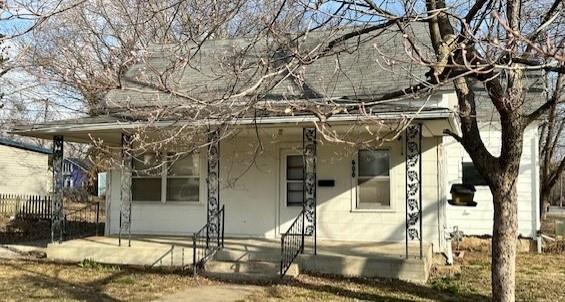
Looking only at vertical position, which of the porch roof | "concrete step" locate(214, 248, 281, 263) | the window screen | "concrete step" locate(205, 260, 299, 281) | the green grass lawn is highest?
the porch roof

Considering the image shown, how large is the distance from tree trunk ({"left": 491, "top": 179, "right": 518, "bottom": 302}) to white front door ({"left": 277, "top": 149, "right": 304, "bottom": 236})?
21.1 ft

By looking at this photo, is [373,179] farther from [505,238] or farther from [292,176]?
[505,238]

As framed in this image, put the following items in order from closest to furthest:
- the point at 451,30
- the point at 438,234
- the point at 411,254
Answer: the point at 451,30, the point at 411,254, the point at 438,234

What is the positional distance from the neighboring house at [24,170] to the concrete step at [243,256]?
21391mm

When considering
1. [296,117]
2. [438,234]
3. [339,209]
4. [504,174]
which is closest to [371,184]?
[339,209]

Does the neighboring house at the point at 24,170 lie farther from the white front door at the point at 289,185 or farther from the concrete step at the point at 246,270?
the concrete step at the point at 246,270

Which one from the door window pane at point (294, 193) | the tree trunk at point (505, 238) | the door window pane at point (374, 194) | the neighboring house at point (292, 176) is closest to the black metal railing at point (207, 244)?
the neighboring house at point (292, 176)

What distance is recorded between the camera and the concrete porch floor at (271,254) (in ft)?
34.3

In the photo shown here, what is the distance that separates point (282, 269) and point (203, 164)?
4.90m

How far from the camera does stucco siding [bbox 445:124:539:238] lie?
15.3 meters

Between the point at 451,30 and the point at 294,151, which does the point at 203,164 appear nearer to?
the point at 294,151

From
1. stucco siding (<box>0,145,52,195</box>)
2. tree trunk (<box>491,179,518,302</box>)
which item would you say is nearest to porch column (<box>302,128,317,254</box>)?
tree trunk (<box>491,179,518,302</box>)

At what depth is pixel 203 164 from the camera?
1438cm

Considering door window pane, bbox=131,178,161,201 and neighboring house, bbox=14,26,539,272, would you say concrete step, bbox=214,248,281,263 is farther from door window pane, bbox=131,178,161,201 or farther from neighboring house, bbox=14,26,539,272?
door window pane, bbox=131,178,161,201
